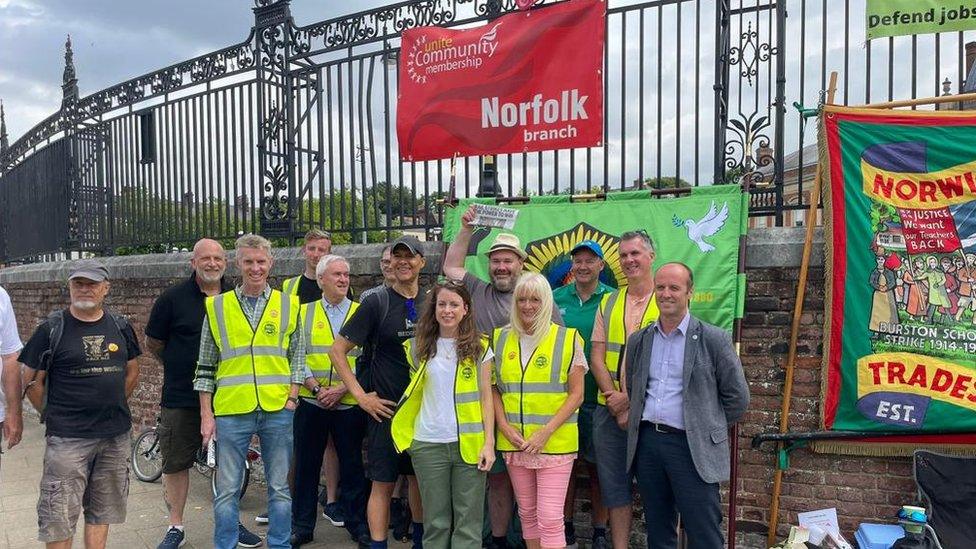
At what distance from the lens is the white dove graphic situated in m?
4.47

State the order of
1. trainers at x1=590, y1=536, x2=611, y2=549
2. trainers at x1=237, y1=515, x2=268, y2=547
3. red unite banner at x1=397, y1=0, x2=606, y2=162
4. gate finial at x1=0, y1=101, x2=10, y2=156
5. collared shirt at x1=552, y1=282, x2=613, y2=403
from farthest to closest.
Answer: gate finial at x1=0, y1=101, x2=10, y2=156 → red unite banner at x1=397, y1=0, x2=606, y2=162 → trainers at x1=237, y1=515, x2=268, y2=547 → trainers at x1=590, y1=536, x2=611, y2=549 → collared shirt at x1=552, y1=282, x2=613, y2=403

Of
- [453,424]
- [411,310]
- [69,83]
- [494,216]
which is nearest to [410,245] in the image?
[411,310]

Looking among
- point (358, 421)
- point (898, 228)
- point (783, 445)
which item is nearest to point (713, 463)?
point (783, 445)

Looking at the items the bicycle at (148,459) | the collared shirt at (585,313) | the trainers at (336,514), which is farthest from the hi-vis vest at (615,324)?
the bicycle at (148,459)

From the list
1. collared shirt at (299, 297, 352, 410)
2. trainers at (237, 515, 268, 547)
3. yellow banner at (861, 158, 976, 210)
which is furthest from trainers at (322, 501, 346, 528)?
yellow banner at (861, 158, 976, 210)

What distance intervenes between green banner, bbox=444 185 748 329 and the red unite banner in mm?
624

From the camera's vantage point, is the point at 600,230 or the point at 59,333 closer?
the point at 59,333

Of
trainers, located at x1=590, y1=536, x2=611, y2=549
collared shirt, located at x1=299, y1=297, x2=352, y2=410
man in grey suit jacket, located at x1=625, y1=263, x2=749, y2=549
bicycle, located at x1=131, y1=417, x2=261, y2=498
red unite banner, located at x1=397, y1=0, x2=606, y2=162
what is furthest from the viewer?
bicycle, located at x1=131, y1=417, x2=261, y2=498

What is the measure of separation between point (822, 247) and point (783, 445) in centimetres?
129

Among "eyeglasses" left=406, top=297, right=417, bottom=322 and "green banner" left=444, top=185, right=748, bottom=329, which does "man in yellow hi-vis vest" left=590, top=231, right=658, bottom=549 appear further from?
"eyeglasses" left=406, top=297, right=417, bottom=322

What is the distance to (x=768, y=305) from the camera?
441 centimetres

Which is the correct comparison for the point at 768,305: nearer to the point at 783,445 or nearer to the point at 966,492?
the point at 783,445

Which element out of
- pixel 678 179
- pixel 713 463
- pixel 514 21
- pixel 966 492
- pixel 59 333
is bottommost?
pixel 966 492

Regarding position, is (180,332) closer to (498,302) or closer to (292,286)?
(292,286)
